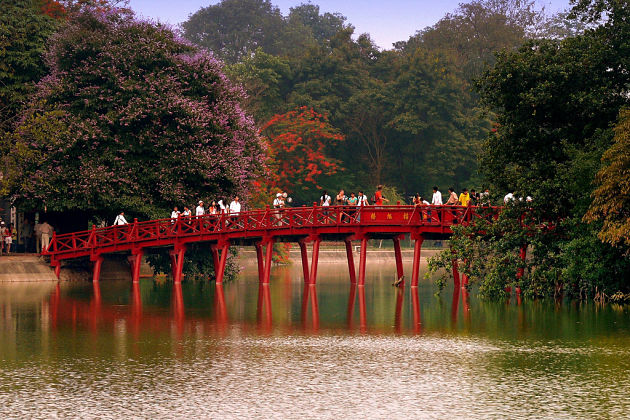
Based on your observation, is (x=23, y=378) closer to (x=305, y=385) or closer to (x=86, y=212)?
(x=305, y=385)

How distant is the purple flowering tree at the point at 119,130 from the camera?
50562mm

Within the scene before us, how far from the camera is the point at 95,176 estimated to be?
50.0 m

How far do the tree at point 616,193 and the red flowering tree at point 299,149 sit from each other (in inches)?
1986

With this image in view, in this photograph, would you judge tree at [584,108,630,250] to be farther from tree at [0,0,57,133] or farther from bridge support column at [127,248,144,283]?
tree at [0,0,57,133]

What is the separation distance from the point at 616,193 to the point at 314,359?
615 inches

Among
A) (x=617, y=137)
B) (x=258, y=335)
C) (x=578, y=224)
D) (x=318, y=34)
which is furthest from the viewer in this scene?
(x=318, y=34)

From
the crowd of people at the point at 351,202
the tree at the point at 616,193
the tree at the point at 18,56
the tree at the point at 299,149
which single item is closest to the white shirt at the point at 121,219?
the crowd of people at the point at 351,202

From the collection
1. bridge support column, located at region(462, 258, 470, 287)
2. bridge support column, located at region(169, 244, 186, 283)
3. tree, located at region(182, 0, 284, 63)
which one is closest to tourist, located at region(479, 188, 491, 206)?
bridge support column, located at region(462, 258, 470, 287)

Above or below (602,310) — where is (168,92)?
above

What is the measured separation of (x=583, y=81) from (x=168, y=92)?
23012mm

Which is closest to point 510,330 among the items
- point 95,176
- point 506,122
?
point 506,122

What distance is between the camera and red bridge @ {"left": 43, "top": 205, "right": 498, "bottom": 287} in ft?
145

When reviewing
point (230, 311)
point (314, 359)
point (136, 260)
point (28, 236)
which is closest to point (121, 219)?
point (136, 260)

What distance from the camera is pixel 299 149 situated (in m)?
86.0
